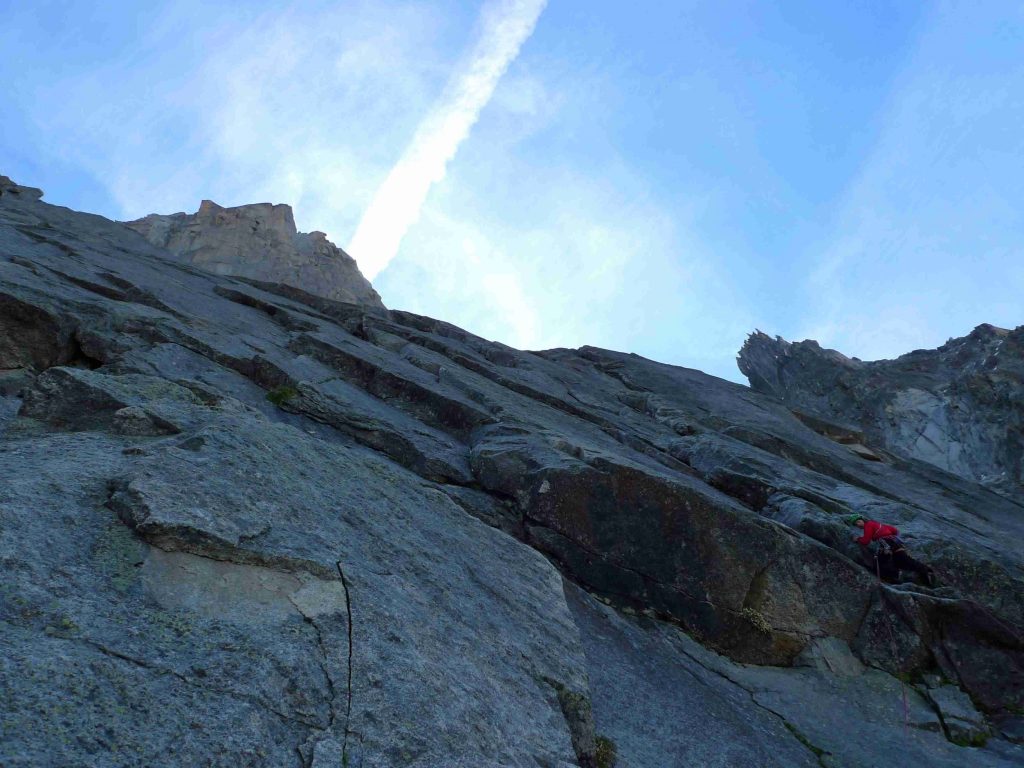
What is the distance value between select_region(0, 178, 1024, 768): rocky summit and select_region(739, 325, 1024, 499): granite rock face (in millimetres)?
17743

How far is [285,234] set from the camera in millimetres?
67438

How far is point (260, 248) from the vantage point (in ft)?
212

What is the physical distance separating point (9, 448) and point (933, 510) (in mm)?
20641

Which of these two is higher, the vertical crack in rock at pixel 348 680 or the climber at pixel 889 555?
the climber at pixel 889 555

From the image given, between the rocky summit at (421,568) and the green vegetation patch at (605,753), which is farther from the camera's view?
the green vegetation patch at (605,753)

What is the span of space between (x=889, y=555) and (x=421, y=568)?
1066cm

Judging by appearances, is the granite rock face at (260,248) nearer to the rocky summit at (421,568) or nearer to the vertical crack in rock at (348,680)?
the rocky summit at (421,568)

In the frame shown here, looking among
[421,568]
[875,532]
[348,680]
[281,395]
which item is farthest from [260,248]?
[348,680]

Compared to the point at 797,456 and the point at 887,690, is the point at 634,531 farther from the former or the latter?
the point at 797,456

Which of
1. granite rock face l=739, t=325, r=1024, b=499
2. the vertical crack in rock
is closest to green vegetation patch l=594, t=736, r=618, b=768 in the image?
the vertical crack in rock

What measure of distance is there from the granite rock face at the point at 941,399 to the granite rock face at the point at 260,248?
34.0m

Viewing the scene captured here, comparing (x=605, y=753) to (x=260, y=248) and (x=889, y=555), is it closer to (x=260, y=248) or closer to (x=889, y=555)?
(x=889, y=555)

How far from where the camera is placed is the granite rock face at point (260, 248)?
6247 cm

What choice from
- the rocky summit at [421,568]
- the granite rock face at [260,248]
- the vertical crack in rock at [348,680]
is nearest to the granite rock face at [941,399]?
the rocky summit at [421,568]
